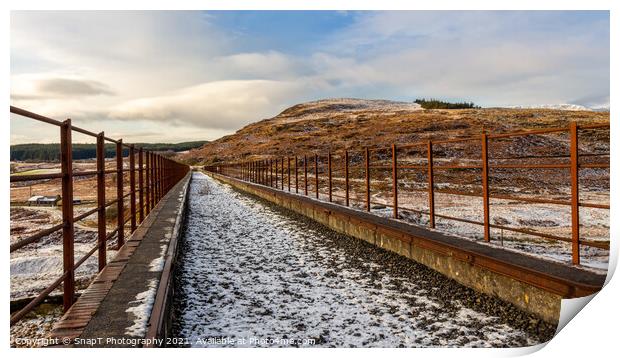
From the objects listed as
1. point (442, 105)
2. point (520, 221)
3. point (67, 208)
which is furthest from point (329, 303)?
point (442, 105)

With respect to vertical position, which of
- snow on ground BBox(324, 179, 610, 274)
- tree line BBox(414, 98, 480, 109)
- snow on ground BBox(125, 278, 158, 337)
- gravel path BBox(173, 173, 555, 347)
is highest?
tree line BBox(414, 98, 480, 109)

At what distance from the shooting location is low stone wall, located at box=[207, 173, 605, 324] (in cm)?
371

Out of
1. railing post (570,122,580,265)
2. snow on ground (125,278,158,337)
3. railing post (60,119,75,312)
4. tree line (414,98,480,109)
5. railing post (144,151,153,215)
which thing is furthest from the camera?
tree line (414,98,480,109)

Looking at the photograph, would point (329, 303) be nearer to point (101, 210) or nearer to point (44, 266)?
point (101, 210)

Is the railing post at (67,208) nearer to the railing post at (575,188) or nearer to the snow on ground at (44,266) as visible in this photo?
the snow on ground at (44,266)

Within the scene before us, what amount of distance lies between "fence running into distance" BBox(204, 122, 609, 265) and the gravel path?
117 cm

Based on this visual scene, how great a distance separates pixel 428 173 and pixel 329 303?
3327 mm

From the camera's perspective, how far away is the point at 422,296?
4.64 metres

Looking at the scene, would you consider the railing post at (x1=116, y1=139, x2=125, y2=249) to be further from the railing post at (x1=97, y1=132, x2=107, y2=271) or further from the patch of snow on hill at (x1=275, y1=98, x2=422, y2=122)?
the patch of snow on hill at (x1=275, y1=98, x2=422, y2=122)

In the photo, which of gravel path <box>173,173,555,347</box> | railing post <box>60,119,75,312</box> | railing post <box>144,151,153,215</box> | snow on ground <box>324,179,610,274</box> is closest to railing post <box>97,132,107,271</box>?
gravel path <box>173,173,555,347</box>

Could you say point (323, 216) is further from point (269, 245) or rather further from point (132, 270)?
point (132, 270)

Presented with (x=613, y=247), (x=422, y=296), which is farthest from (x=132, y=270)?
(x=613, y=247)

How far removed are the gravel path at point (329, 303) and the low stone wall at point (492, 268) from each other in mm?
128

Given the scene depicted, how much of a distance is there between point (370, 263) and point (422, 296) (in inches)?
59.1
